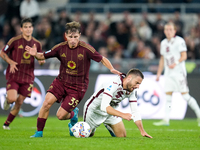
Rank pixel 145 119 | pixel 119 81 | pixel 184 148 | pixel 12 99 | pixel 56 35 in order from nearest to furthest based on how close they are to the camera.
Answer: pixel 184 148 → pixel 119 81 → pixel 12 99 → pixel 145 119 → pixel 56 35

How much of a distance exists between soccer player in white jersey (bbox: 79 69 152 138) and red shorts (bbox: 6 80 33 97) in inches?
82.1

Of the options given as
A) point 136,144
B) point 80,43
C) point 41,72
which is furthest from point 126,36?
point 136,144

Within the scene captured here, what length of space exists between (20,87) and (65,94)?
195 cm

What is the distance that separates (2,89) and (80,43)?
5835 mm

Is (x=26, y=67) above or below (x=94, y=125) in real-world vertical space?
above

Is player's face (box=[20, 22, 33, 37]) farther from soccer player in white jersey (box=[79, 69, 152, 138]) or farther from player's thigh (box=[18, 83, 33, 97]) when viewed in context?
soccer player in white jersey (box=[79, 69, 152, 138])

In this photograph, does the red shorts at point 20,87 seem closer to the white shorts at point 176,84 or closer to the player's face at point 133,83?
the player's face at point 133,83

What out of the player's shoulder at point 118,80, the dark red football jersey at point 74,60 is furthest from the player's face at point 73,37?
the player's shoulder at point 118,80

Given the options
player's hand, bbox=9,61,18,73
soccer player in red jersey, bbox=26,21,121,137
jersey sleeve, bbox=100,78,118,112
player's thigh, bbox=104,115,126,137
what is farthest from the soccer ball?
player's hand, bbox=9,61,18,73

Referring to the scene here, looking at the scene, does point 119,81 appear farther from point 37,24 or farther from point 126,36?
point 37,24

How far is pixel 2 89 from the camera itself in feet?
40.6

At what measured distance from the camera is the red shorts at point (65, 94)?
7.22 m

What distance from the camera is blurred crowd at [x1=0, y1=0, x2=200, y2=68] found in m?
15.1

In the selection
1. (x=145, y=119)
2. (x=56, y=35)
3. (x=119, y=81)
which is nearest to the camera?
(x=119, y=81)
